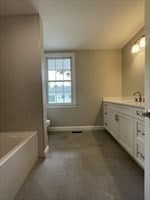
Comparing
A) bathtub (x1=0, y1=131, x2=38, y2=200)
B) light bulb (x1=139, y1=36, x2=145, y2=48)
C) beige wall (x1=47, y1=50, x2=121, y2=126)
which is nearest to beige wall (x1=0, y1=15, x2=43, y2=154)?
bathtub (x1=0, y1=131, x2=38, y2=200)

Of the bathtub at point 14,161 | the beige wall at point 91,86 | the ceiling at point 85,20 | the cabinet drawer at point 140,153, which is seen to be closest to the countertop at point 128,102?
the beige wall at point 91,86

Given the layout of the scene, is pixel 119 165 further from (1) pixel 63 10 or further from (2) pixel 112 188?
(1) pixel 63 10

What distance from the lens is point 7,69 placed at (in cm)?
295

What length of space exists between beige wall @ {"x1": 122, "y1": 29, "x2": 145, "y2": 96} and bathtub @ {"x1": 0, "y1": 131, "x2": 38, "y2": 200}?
240cm

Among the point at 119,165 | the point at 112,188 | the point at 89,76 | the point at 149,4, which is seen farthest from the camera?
the point at 89,76

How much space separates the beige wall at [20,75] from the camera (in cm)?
290

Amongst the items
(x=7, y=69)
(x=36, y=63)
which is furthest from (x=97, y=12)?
(x=7, y=69)

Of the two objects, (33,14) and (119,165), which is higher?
(33,14)

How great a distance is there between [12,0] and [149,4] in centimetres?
193

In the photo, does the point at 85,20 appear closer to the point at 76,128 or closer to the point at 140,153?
the point at 140,153

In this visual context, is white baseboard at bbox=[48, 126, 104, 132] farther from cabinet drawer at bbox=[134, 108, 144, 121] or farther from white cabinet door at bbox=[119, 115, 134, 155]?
cabinet drawer at bbox=[134, 108, 144, 121]

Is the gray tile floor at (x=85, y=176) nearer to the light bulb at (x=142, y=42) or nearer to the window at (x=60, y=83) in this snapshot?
the window at (x=60, y=83)

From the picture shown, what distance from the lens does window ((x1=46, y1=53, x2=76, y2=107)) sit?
197 inches

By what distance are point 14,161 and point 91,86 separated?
341 centimetres
